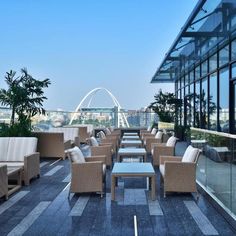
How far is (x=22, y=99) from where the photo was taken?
988 centimetres

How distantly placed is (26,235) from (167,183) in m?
2.50

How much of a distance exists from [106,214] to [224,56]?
6.73 metres

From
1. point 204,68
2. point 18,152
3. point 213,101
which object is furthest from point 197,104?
point 18,152

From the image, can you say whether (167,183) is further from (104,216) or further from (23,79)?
(23,79)

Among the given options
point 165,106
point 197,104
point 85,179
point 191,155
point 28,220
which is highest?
point 165,106

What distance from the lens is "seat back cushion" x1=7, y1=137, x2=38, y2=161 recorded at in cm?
755

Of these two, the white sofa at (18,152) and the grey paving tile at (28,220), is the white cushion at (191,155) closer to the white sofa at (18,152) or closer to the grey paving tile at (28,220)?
the grey paving tile at (28,220)

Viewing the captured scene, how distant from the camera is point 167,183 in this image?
605 centimetres

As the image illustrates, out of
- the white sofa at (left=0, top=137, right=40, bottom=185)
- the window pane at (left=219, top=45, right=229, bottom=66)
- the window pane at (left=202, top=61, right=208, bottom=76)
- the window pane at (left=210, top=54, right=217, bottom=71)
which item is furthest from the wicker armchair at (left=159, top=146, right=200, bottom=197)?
the window pane at (left=202, top=61, right=208, bottom=76)

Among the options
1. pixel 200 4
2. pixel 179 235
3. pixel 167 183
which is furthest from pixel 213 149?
pixel 200 4

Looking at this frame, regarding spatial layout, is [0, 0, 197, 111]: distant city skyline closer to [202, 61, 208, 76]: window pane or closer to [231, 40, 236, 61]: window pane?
[202, 61, 208, 76]: window pane

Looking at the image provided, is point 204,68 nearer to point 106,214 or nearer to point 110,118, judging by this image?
point 106,214

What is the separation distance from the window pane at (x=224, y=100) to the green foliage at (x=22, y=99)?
4.67 meters

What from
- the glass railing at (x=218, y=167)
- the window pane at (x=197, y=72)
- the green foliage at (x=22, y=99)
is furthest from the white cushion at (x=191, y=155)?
the window pane at (x=197, y=72)
